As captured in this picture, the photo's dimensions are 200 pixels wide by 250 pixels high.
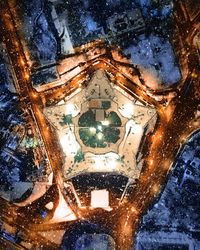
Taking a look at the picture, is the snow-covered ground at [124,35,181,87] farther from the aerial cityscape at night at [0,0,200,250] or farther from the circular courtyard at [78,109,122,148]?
the circular courtyard at [78,109,122,148]

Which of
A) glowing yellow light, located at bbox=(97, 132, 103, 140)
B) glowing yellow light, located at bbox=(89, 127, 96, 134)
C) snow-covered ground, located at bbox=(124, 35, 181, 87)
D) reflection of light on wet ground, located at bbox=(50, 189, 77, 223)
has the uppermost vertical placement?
snow-covered ground, located at bbox=(124, 35, 181, 87)

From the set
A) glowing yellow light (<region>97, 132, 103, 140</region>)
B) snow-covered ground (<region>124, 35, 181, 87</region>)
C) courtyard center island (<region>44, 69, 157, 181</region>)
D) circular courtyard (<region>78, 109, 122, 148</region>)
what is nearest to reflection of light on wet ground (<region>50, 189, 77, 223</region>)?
courtyard center island (<region>44, 69, 157, 181</region>)

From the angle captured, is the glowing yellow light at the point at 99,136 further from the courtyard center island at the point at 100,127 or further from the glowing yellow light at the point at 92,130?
the glowing yellow light at the point at 92,130

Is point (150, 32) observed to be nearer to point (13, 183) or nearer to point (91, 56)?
point (91, 56)

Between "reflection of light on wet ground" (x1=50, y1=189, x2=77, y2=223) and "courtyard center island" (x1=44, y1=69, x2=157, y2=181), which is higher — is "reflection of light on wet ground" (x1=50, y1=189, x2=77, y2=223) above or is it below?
below

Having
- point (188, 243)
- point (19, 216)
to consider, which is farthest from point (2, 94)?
point (188, 243)

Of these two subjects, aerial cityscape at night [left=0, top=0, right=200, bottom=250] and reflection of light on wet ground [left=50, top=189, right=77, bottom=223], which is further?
reflection of light on wet ground [left=50, top=189, right=77, bottom=223]

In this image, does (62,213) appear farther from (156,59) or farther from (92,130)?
(156,59)
